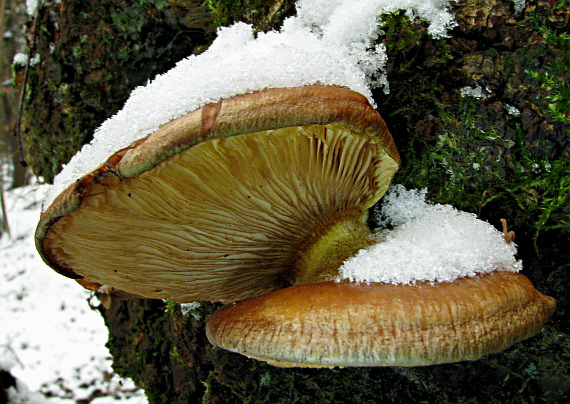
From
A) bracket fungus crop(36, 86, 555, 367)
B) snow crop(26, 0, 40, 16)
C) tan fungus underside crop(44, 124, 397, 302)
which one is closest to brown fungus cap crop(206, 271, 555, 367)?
bracket fungus crop(36, 86, 555, 367)

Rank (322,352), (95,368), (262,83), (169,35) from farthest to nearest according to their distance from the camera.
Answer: (95,368) < (169,35) < (322,352) < (262,83)

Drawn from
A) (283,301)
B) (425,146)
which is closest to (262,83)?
(283,301)

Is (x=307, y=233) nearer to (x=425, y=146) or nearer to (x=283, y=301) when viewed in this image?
(x=283, y=301)

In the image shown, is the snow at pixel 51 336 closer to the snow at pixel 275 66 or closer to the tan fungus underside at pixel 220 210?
the tan fungus underside at pixel 220 210

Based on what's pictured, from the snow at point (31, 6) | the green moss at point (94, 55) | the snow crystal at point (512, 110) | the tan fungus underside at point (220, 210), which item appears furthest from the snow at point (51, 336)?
the snow crystal at point (512, 110)

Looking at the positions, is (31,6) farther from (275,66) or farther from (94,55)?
(275,66)

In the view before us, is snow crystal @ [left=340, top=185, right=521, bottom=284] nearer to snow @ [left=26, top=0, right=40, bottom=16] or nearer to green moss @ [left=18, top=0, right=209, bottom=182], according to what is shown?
green moss @ [left=18, top=0, right=209, bottom=182]
